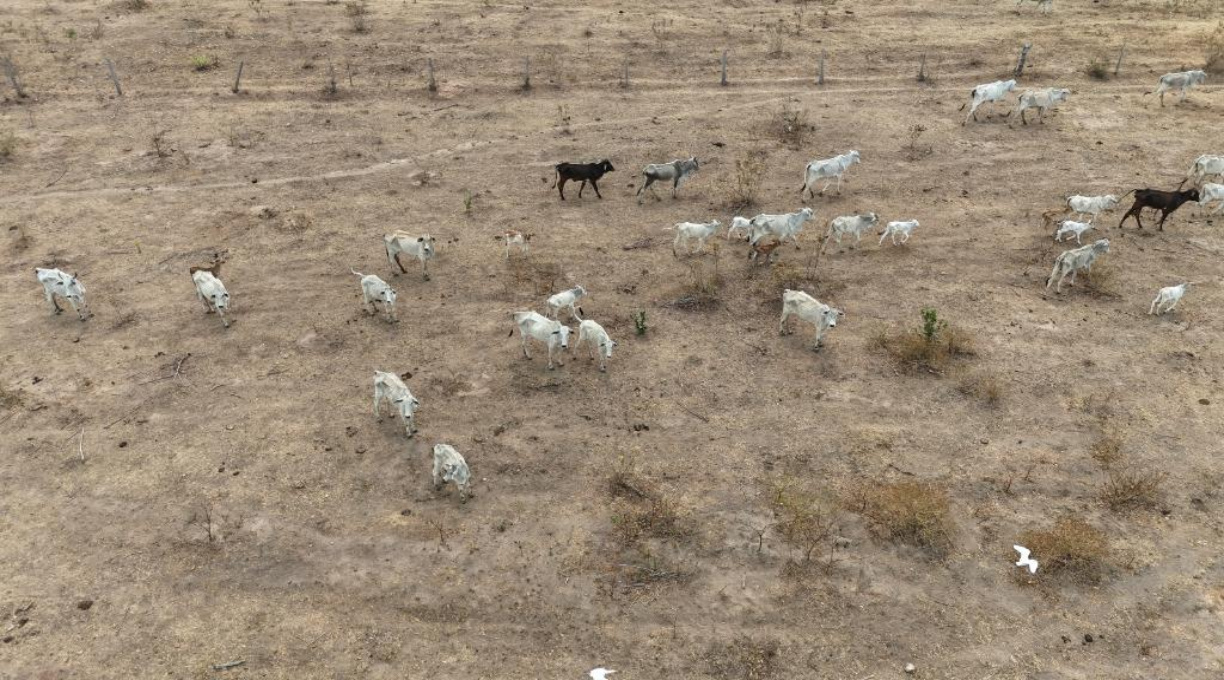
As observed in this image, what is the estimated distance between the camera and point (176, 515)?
11.1 metres

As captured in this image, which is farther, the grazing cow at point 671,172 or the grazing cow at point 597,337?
the grazing cow at point 671,172

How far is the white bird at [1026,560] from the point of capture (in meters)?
10.1

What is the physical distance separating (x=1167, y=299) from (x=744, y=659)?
474 inches

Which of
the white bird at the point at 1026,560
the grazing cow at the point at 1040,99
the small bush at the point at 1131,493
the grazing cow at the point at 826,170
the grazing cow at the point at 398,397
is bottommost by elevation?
the white bird at the point at 1026,560

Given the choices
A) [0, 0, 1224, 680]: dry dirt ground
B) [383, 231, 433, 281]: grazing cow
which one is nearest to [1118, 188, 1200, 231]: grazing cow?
[0, 0, 1224, 680]: dry dirt ground

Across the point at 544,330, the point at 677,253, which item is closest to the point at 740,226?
the point at 677,253

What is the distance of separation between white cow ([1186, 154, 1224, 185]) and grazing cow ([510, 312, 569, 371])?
17806 mm

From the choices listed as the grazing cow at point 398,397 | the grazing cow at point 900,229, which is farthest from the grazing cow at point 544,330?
the grazing cow at point 900,229

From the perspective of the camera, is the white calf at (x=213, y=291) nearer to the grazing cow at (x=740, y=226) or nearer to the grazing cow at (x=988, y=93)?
the grazing cow at (x=740, y=226)

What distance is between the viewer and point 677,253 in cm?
1745

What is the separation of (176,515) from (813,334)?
37.4 feet

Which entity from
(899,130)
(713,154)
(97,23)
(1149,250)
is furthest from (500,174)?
(97,23)

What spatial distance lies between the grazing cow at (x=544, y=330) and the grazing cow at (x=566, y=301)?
0.90 metres

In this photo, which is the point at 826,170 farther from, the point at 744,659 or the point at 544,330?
the point at 744,659
